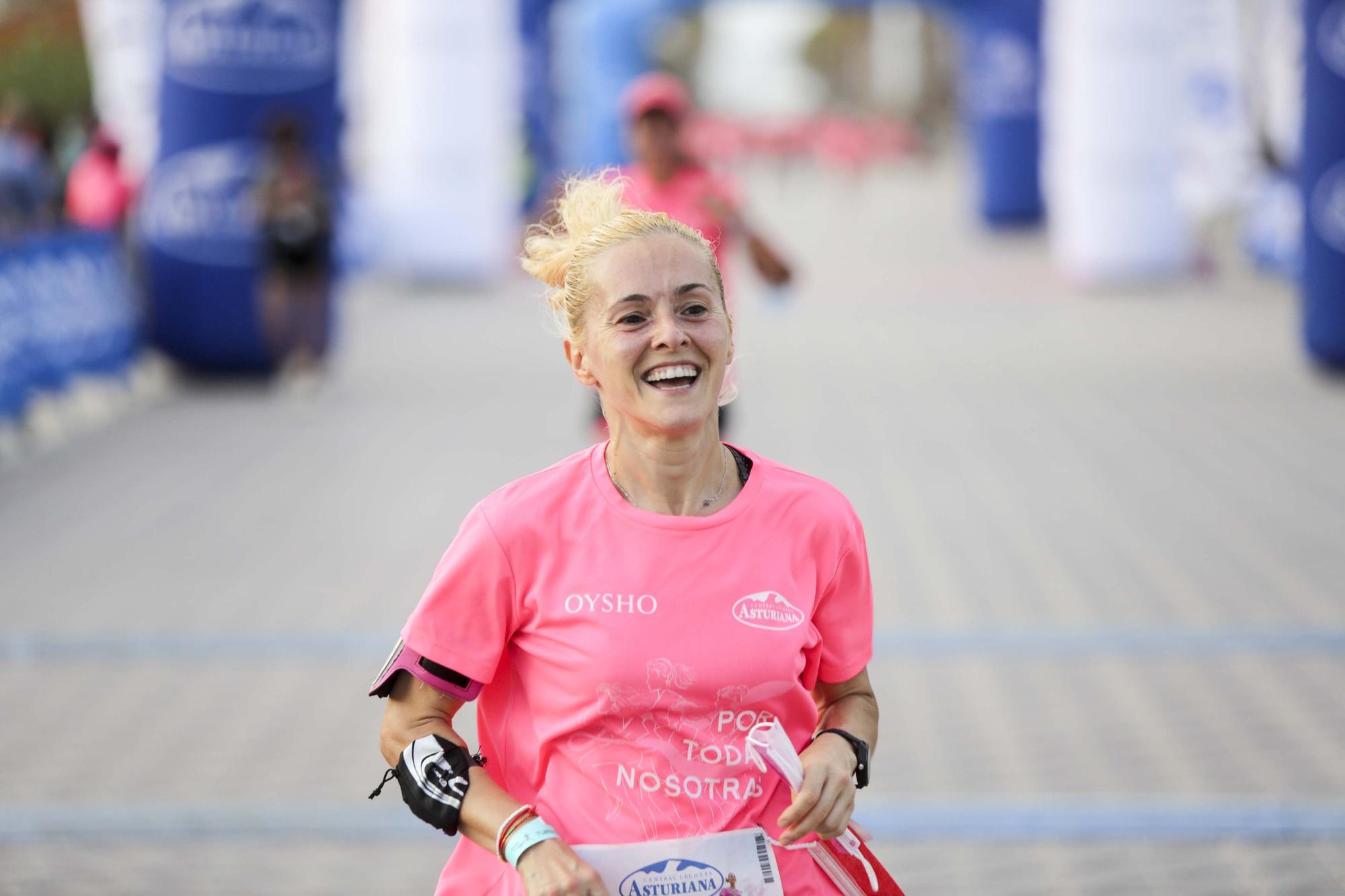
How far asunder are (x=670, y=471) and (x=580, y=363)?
200 mm

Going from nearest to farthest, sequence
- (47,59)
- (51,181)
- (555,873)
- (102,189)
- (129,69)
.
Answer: (555,873)
(102,189)
(51,181)
(129,69)
(47,59)

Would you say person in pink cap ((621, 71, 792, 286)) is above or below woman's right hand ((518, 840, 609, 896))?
above

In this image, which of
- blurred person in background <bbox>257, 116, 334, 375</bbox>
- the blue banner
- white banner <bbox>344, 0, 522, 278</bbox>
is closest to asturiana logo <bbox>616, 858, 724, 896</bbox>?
the blue banner

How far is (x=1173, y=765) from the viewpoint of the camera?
4.89 metres

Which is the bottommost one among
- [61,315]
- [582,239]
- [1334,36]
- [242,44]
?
[61,315]

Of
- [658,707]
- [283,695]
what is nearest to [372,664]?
[283,695]

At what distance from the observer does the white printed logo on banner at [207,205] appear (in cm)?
1178

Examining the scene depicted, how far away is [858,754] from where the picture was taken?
2.12m

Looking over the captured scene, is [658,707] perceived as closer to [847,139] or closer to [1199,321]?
[1199,321]

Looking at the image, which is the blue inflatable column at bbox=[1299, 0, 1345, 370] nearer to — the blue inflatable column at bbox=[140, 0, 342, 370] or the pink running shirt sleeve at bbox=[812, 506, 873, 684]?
the blue inflatable column at bbox=[140, 0, 342, 370]

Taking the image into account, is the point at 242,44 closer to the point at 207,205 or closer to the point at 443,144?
the point at 207,205

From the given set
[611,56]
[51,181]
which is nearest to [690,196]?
[51,181]

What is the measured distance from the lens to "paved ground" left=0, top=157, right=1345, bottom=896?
168 inches

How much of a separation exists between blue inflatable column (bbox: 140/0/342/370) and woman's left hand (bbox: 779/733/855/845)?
34.5ft
